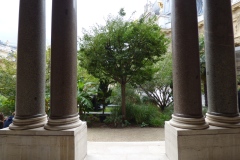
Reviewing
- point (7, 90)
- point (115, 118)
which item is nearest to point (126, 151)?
point (115, 118)

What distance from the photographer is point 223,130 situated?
3.91m

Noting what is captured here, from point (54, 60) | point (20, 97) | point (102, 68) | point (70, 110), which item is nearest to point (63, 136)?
point (70, 110)

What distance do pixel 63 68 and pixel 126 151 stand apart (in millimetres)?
3143

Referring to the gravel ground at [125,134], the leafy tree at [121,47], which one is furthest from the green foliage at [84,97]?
the leafy tree at [121,47]

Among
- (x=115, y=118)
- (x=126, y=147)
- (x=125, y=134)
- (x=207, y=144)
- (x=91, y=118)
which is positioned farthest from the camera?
(x=91, y=118)

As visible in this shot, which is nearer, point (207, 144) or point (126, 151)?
point (207, 144)

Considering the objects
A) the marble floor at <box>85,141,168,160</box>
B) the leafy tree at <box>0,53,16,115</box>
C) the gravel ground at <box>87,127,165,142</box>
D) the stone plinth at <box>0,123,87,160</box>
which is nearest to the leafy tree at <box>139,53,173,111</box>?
the gravel ground at <box>87,127,165,142</box>

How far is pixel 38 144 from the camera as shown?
3.97 m

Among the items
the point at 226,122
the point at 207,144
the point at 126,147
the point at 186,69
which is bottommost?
the point at 126,147

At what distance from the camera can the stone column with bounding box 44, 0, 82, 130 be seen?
4.20m

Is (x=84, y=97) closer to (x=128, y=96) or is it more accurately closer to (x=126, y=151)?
(x=128, y=96)

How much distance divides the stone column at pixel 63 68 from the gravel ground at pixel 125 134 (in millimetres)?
3704

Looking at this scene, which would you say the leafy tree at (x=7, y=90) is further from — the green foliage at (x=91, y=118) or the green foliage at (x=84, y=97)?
the green foliage at (x=91, y=118)

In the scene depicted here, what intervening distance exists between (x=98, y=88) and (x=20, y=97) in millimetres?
7768
